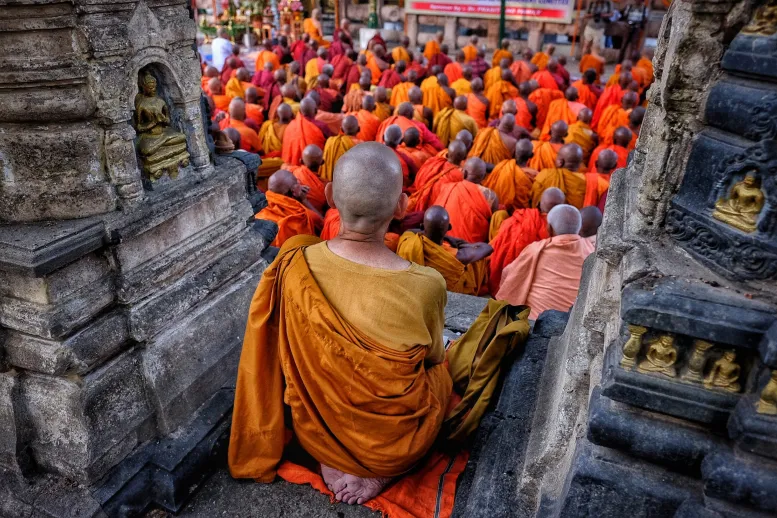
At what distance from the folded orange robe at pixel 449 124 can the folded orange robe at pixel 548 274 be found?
4.55m

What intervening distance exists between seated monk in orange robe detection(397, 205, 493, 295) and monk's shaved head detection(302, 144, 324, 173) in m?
2.12

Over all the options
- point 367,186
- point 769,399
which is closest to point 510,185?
point 367,186

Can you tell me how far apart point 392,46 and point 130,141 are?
51.9ft

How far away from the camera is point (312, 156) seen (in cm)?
636

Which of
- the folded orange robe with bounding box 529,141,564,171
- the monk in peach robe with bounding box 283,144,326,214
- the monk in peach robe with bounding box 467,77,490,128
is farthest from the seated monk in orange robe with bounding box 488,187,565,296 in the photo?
the monk in peach robe with bounding box 467,77,490,128

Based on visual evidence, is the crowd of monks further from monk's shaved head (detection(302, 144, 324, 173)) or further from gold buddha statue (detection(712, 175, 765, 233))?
gold buddha statue (detection(712, 175, 765, 233))

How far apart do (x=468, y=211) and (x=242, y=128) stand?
3.91m

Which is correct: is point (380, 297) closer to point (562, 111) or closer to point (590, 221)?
point (590, 221)

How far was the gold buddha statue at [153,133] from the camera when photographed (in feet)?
8.18

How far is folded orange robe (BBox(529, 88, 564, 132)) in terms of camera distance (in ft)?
33.5

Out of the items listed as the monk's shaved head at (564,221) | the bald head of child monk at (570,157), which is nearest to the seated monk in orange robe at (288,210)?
the monk's shaved head at (564,221)

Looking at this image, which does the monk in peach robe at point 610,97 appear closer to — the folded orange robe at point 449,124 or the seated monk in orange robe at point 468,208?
the folded orange robe at point 449,124

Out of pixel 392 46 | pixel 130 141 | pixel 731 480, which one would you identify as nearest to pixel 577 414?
pixel 731 480

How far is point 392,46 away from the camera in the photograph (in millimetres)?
17062
